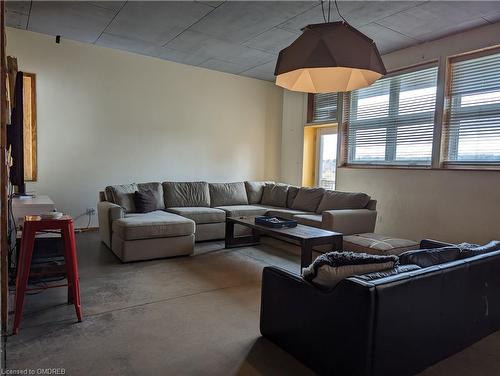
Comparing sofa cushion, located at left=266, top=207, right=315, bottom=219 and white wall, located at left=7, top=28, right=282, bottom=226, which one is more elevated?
white wall, located at left=7, top=28, right=282, bottom=226

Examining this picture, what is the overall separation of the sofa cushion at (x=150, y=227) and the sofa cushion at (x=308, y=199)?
1.95 m

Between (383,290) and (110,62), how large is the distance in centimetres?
534

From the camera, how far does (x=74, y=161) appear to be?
17.2ft

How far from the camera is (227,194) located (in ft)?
19.0

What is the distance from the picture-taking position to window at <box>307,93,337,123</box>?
6242mm

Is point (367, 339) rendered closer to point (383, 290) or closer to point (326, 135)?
point (383, 290)

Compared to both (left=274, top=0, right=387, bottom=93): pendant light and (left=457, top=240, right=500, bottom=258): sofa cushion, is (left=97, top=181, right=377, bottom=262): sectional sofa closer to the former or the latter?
(left=457, top=240, right=500, bottom=258): sofa cushion

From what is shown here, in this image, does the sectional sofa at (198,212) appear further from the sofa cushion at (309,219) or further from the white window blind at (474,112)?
the white window blind at (474,112)

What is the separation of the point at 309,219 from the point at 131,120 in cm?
328

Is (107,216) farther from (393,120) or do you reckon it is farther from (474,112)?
(474,112)

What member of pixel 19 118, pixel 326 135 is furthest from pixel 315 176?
pixel 19 118

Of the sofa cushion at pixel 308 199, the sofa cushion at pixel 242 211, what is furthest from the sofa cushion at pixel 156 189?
the sofa cushion at pixel 308 199

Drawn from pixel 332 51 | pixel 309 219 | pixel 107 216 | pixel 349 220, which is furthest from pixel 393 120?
pixel 107 216

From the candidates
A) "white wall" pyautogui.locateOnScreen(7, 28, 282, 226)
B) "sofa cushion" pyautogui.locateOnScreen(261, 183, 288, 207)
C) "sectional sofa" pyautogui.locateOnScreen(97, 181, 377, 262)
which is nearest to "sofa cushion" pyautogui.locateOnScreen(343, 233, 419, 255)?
"sectional sofa" pyautogui.locateOnScreen(97, 181, 377, 262)
